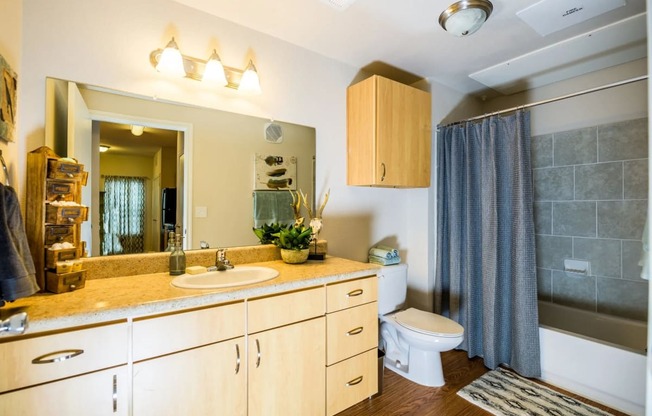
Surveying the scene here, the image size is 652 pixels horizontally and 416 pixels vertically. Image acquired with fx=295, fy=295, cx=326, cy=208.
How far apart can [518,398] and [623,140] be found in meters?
2.06

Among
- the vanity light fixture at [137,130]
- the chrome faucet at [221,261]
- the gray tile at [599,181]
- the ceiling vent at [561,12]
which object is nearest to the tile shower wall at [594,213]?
the gray tile at [599,181]

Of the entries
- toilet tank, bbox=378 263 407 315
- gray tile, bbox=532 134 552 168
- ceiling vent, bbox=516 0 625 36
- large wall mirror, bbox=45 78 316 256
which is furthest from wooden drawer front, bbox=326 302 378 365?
gray tile, bbox=532 134 552 168

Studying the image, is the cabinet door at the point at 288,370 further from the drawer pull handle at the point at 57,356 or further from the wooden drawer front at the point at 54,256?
the wooden drawer front at the point at 54,256

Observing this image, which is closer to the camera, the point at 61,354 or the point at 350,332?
the point at 61,354

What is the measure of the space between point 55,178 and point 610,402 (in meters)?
3.18

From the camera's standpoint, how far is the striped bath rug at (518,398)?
174cm

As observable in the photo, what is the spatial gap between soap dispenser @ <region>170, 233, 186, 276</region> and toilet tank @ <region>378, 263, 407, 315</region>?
1.32m

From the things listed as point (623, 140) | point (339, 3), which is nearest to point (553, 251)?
point (623, 140)

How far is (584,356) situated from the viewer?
6.15 ft

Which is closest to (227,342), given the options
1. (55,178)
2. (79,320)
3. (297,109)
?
(79,320)

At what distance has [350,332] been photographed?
1.64 meters

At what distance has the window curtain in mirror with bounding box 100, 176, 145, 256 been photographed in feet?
4.92

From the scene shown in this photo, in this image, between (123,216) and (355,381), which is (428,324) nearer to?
(355,381)

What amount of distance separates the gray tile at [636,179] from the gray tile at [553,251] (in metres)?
0.53
